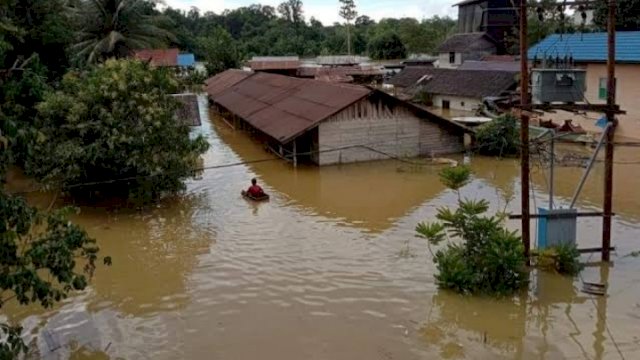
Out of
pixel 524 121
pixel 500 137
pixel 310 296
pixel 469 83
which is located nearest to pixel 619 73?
pixel 500 137

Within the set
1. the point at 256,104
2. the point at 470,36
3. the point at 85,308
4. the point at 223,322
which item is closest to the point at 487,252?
the point at 223,322

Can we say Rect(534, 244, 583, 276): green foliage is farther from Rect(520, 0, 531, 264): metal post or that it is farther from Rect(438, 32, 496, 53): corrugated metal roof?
Rect(438, 32, 496, 53): corrugated metal roof

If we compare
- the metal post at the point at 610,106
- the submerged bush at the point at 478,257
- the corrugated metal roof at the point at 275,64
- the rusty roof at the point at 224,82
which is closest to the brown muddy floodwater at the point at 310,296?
the submerged bush at the point at 478,257

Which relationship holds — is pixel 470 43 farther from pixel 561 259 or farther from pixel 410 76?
pixel 561 259

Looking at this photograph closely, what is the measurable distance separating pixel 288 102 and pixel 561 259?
1719cm

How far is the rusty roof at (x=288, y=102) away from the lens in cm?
2275

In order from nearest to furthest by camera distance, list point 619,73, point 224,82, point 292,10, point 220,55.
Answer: point 619,73
point 224,82
point 220,55
point 292,10

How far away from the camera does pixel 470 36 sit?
189ft

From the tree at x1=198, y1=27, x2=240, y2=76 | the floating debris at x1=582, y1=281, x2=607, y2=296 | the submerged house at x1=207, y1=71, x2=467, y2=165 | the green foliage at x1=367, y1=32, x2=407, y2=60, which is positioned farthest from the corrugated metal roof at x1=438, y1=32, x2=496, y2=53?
the floating debris at x1=582, y1=281, x2=607, y2=296

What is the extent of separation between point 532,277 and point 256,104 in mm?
20474

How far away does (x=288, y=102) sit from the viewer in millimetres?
27422

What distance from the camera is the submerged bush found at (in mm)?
11195

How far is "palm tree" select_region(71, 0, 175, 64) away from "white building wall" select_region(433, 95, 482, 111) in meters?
18.8

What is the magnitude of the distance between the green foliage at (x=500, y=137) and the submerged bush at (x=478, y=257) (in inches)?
516
